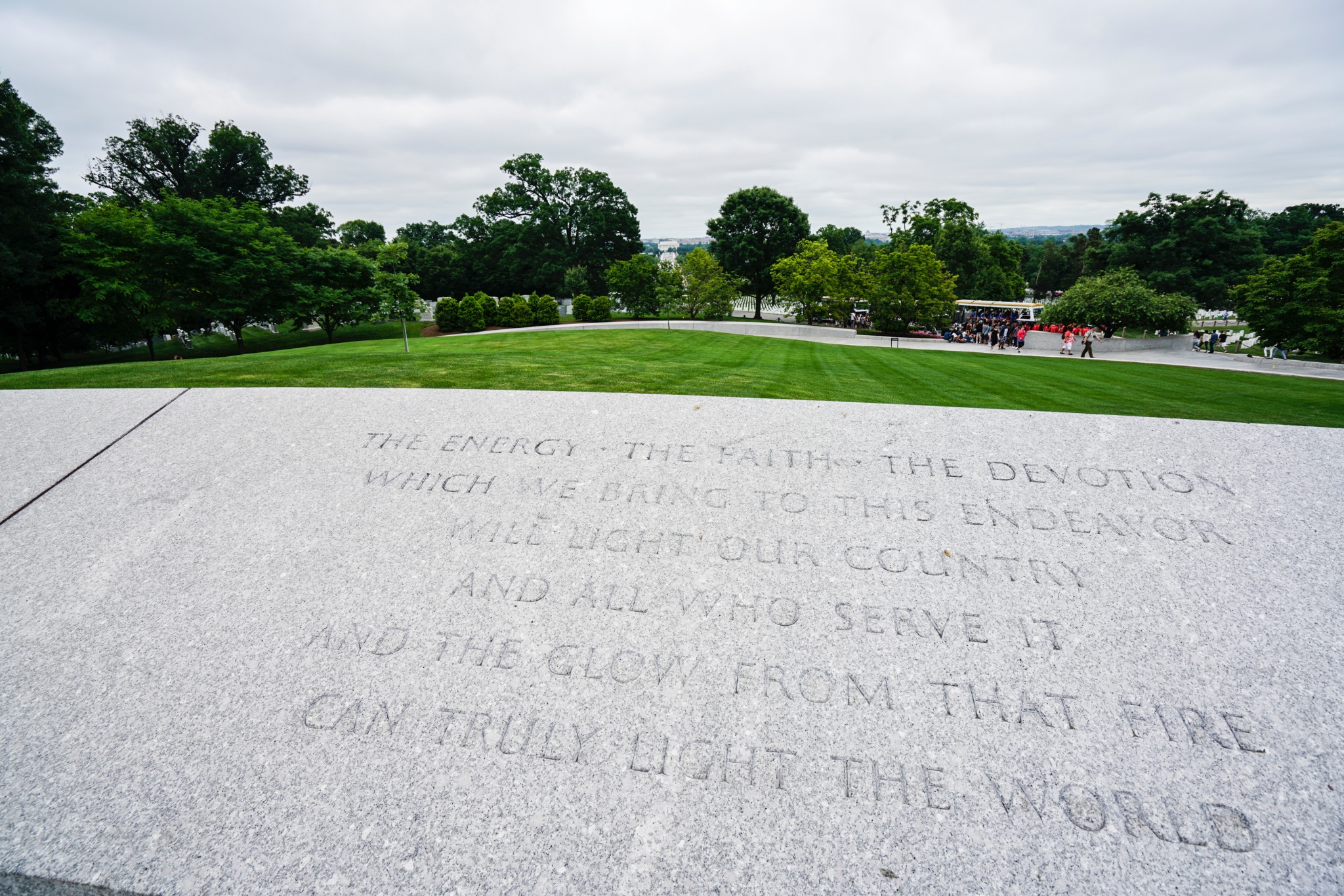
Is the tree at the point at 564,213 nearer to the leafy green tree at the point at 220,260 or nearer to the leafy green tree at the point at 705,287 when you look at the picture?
the leafy green tree at the point at 705,287

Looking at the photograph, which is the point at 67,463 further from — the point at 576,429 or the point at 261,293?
the point at 261,293

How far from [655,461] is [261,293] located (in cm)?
3679

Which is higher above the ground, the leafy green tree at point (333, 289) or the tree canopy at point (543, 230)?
the tree canopy at point (543, 230)

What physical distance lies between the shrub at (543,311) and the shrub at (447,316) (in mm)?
6373

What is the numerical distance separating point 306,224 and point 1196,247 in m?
81.2

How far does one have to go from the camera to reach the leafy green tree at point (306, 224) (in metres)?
50.2

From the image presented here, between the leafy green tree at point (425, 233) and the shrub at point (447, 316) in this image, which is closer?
the shrub at point (447, 316)

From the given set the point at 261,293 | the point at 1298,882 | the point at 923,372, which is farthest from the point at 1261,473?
the point at 261,293

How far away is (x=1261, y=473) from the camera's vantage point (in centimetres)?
714

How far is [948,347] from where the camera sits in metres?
31.7

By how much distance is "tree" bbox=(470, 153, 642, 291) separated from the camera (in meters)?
63.9

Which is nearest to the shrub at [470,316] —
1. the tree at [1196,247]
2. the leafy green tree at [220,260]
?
the leafy green tree at [220,260]

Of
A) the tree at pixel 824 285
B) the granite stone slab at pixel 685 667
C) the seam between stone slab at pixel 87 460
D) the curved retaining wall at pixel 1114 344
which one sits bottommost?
the granite stone slab at pixel 685 667

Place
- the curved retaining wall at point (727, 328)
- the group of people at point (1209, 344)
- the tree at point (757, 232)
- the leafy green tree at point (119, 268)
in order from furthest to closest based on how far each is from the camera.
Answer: the tree at point (757, 232), the curved retaining wall at point (727, 328), the group of people at point (1209, 344), the leafy green tree at point (119, 268)
